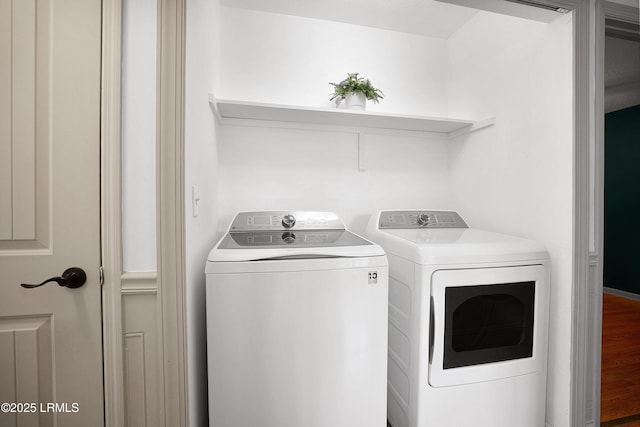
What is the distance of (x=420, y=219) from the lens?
1.86 m

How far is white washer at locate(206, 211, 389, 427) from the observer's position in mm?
1069

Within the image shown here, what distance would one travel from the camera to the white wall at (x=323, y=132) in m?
1.88

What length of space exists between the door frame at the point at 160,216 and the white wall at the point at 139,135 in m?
0.03


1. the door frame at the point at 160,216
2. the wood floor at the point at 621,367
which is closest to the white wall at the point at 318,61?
the door frame at the point at 160,216

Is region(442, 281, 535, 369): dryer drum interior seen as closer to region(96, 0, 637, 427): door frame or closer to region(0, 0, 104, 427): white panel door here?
region(96, 0, 637, 427): door frame

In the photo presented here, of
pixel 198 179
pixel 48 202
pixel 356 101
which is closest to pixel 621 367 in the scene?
pixel 356 101

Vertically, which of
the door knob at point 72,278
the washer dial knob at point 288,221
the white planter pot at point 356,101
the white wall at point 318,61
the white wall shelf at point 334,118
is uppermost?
the white wall at point 318,61

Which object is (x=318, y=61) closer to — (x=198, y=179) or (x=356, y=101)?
(x=356, y=101)

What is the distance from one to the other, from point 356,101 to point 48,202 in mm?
1598

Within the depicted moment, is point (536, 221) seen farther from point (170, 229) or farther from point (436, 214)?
point (170, 229)

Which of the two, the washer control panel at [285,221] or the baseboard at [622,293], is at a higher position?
the washer control panel at [285,221]

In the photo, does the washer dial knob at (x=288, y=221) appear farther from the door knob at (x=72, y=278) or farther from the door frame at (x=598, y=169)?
the door frame at (x=598, y=169)

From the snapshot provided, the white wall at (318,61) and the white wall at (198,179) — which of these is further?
the white wall at (318,61)

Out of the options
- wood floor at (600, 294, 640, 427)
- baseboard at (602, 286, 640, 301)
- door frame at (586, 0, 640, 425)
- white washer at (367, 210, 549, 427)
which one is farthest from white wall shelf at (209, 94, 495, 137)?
baseboard at (602, 286, 640, 301)
